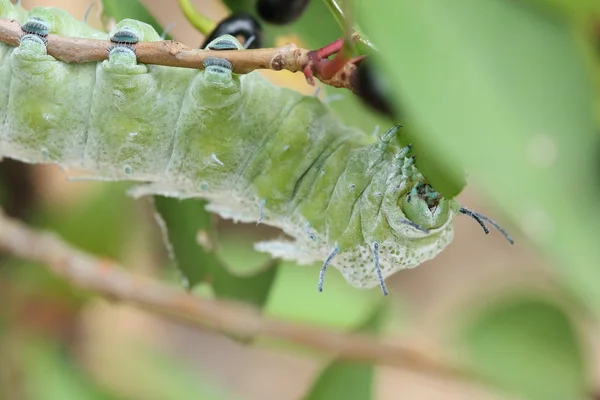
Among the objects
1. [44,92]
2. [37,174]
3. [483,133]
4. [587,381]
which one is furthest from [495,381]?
[37,174]

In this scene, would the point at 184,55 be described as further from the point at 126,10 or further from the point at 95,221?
the point at 95,221

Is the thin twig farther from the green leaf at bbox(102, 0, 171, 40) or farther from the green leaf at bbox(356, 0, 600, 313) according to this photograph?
the green leaf at bbox(356, 0, 600, 313)

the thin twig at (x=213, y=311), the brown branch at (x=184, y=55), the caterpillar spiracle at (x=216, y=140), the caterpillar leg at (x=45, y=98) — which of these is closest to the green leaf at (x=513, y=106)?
the brown branch at (x=184, y=55)

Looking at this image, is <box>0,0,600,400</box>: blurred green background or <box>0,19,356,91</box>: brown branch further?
<box>0,19,356,91</box>: brown branch

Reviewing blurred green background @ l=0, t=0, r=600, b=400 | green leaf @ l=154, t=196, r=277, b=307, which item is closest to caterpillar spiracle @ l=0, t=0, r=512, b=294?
blurred green background @ l=0, t=0, r=600, b=400

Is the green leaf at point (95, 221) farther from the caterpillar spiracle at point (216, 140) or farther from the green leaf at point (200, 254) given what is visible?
the caterpillar spiracle at point (216, 140)

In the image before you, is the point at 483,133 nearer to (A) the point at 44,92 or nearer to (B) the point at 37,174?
(A) the point at 44,92

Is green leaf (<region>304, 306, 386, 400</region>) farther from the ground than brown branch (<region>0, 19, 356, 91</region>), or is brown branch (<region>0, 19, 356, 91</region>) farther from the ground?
brown branch (<region>0, 19, 356, 91</region>)
